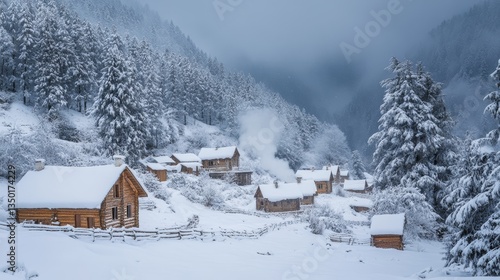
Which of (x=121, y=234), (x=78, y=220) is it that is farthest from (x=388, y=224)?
(x=78, y=220)

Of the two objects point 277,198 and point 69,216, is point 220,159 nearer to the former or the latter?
point 277,198

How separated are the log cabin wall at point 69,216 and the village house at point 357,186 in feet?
240

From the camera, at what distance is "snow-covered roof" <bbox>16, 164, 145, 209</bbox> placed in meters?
25.9

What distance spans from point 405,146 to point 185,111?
6896 cm

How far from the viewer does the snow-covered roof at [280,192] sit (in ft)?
190

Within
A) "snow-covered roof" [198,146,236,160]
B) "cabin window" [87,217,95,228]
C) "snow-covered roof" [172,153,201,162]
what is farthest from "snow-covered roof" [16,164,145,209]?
"snow-covered roof" [198,146,236,160]

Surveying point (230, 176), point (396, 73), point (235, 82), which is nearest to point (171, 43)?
point (235, 82)

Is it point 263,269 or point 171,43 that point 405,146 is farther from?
point 171,43

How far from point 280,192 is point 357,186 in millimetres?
36400

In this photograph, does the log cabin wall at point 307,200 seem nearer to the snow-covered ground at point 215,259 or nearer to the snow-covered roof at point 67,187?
the snow-covered ground at point 215,259

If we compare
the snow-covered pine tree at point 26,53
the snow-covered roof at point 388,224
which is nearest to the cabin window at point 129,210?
the snow-covered roof at point 388,224

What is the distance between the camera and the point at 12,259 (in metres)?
13.6

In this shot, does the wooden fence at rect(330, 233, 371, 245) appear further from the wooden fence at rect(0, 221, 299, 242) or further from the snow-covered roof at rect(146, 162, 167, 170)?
the snow-covered roof at rect(146, 162, 167, 170)

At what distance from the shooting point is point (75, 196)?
26.2 m
